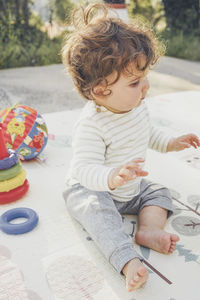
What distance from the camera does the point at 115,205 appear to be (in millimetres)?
1116

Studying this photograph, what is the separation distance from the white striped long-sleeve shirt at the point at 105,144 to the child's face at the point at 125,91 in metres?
0.03

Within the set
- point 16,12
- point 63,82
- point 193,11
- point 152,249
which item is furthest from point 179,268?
point 193,11

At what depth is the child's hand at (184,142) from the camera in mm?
1183

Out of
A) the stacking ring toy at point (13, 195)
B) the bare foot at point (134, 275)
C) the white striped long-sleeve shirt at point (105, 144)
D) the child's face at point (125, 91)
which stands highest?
the child's face at point (125, 91)

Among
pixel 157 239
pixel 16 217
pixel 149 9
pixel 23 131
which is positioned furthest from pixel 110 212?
pixel 149 9

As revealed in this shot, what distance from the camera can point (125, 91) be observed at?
100 centimetres

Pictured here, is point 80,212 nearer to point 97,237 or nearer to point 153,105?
point 97,237

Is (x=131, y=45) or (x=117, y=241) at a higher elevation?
(x=131, y=45)

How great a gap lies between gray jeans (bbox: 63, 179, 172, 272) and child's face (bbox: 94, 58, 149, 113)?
263 millimetres

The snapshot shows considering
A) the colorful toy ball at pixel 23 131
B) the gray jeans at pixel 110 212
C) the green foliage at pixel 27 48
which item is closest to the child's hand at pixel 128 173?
the gray jeans at pixel 110 212

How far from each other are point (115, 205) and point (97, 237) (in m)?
0.17

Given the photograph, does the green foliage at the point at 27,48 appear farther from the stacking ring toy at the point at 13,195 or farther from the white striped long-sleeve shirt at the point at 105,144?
the white striped long-sleeve shirt at the point at 105,144

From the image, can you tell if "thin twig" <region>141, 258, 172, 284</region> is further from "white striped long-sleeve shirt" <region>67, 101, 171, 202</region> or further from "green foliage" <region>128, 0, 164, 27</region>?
"green foliage" <region>128, 0, 164, 27</region>

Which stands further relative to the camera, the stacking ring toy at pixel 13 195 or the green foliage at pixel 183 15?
the green foliage at pixel 183 15
